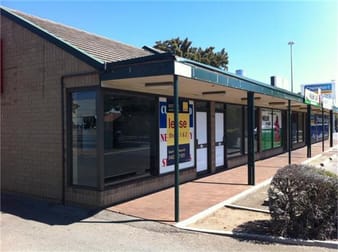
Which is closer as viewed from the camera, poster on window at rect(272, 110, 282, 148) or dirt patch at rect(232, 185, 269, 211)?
dirt patch at rect(232, 185, 269, 211)

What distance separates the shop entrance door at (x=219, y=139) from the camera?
13.0 metres

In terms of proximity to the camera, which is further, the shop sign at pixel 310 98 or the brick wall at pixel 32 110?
the shop sign at pixel 310 98

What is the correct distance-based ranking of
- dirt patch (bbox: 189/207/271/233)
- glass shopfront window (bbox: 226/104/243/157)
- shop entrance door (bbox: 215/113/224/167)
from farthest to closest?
glass shopfront window (bbox: 226/104/243/157) → shop entrance door (bbox: 215/113/224/167) → dirt patch (bbox: 189/207/271/233)

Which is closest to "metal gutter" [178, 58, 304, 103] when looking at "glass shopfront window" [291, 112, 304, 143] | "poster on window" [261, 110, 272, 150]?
"poster on window" [261, 110, 272, 150]

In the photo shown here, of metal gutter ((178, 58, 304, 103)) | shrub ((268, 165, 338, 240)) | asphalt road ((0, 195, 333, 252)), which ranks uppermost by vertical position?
metal gutter ((178, 58, 304, 103))

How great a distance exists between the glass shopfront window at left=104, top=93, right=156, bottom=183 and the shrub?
12.6 feet

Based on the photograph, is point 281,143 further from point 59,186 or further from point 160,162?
point 59,186

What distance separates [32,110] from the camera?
8.80 meters

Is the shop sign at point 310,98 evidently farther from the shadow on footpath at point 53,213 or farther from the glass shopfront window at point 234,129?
the shadow on footpath at point 53,213

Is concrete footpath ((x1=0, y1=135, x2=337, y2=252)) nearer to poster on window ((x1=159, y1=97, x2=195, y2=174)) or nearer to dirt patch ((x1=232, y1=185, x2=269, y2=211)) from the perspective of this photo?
dirt patch ((x1=232, y1=185, x2=269, y2=211))

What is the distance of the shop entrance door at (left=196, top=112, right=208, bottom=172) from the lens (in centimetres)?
1174

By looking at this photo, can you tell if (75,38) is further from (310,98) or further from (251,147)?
(310,98)

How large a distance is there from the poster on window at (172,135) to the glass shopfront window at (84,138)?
90.6 inches

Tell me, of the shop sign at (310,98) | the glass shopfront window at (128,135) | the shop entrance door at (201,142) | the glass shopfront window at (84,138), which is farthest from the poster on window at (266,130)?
the glass shopfront window at (84,138)
